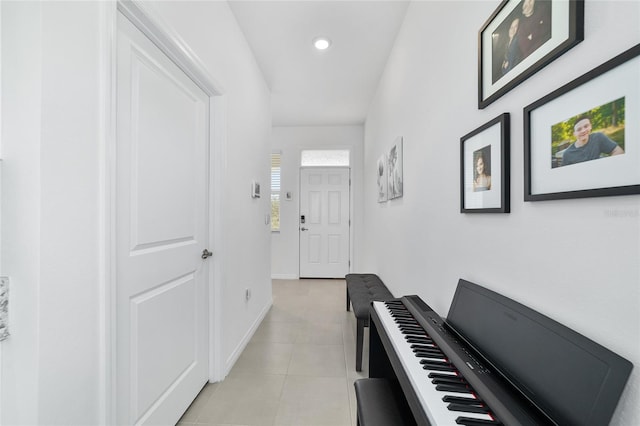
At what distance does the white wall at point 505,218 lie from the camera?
58 centimetres

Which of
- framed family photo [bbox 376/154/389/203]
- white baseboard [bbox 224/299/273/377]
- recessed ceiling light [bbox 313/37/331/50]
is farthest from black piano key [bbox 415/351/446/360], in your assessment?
recessed ceiling light [bbox 313/37/331/50]

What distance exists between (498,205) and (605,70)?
47 cm

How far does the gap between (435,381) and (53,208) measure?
3.86 feet

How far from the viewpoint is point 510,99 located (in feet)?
3.08

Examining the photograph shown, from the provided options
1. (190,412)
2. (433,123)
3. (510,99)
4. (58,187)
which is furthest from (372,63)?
(190,412)

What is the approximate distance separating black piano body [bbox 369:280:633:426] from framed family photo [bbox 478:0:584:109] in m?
0.68

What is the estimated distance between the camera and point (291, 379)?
2021 millimetres

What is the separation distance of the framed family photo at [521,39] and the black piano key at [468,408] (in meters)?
0.88

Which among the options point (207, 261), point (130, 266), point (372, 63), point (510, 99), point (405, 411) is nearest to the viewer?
point (510, 99)

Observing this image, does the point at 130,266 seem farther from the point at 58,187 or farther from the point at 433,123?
the point at 433,123

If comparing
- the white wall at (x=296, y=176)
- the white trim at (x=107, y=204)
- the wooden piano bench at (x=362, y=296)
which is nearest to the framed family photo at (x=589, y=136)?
the white trim at (x=107, y=204)

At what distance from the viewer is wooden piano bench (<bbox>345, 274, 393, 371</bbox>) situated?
2.14 metres

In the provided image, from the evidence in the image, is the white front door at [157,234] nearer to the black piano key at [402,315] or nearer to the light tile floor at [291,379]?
the light tile floor at [291,379]

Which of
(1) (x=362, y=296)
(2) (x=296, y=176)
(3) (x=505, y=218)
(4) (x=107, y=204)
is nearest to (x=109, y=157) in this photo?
(4) (x=107, y=204)
